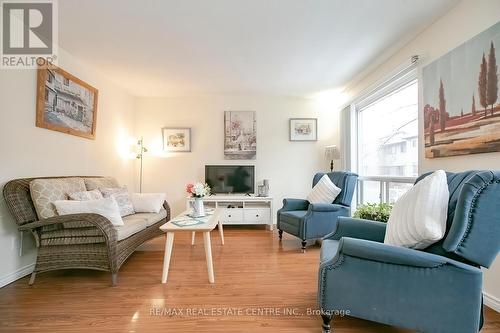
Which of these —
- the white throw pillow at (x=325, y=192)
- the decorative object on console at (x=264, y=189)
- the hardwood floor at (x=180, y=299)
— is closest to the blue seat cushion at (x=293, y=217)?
the white throw pillow at (x=325, y=192)

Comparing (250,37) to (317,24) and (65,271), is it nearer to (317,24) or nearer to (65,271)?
(317,24)

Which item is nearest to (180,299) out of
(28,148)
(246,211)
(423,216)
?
(423,216)

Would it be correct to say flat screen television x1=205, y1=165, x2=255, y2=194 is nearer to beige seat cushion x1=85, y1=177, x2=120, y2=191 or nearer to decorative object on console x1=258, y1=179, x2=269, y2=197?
decorative object on console x1=258, y1=179, x2=269, y2=197

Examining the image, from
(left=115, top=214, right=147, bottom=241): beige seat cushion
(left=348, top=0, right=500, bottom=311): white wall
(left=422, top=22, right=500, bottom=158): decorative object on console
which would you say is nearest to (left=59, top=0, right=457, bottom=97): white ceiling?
(left=348, top=0, right=500, bottom=311): white wall

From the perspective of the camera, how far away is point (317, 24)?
240 centimetres

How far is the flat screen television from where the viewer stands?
458cm

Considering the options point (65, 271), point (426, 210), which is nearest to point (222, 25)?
point (426, 210)

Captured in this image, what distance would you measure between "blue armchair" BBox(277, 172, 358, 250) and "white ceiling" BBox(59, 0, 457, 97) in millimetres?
1630

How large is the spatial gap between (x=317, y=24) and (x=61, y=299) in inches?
129

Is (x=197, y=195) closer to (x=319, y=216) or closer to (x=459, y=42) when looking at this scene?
(x=319, y=216)

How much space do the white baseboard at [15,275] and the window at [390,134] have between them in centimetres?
413

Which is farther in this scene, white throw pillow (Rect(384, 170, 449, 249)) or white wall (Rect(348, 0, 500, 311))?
white wall (Rect(348, 0, 500, 311))

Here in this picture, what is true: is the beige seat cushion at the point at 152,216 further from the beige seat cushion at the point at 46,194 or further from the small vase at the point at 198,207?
the beige seat cushion at the point at 46,194

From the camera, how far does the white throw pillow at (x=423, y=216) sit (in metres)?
1.38
